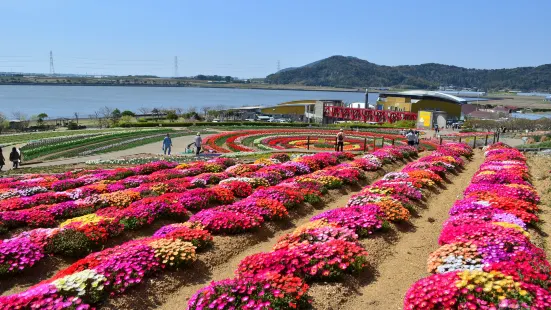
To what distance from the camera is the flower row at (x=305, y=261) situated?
7.11 meters

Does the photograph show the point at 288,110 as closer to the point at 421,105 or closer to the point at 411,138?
the point at 421,105

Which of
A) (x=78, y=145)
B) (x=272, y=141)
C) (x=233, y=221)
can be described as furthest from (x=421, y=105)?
(x=233, y=221)

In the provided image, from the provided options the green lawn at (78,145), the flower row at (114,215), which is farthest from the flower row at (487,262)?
the green lawn at (78,145)

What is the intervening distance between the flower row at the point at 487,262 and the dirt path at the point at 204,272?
4.36 metres

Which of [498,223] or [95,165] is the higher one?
[498,223]

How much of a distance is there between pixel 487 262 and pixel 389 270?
6.81 ft

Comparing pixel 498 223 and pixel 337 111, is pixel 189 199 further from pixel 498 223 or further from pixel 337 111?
pixel 337 111

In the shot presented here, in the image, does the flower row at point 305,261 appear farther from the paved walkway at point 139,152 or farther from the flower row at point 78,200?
the paved walkway at point 139,152

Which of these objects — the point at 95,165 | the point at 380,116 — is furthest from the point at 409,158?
the point at 380,116

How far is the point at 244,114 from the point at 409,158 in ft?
255

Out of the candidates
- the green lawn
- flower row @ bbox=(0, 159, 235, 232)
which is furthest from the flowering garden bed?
flower row @ bbox=(0, 159, 235, 232)

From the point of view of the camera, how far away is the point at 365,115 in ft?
275

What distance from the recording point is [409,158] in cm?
2702

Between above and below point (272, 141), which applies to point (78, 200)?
above
